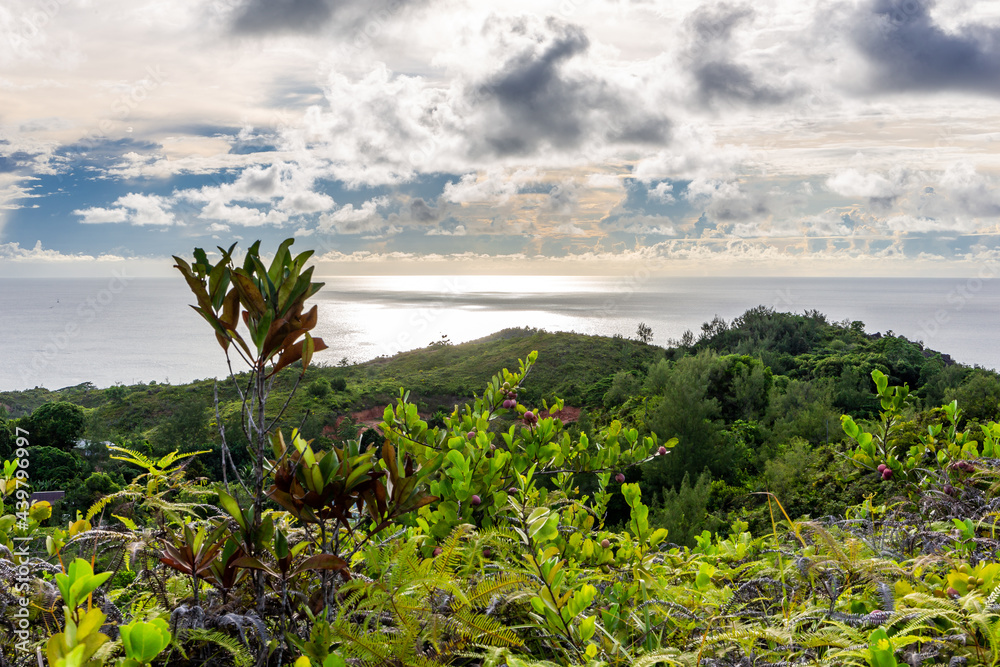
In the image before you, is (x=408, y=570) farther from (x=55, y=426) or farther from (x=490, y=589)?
(x=55, y=426)

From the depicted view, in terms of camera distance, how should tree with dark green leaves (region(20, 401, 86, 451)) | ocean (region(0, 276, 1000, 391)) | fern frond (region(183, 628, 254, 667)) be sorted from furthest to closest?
ocean (region(0, 276, 1000, 391)), tree with dark green leaves (region(20, 401, 86, 451)), fern frond (region(183, 628, 254, 667))

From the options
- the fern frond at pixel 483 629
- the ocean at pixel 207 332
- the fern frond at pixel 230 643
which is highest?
the fern frond at pixel 230 643

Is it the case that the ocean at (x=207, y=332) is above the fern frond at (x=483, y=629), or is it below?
below

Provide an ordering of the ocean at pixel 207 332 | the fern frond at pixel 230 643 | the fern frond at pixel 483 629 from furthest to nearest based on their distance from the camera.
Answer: the ocean at pixel 207 332 < the fern frond at pixel 483 629 < the fern frond at pixel 230 643

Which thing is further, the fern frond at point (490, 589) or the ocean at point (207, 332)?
A: the ocean at point (207, 332)

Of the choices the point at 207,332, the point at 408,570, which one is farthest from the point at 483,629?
the point at 207,332

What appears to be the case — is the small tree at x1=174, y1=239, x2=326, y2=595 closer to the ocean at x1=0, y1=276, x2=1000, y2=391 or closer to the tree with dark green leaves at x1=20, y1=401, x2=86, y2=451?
the tree with dark green leaves at x1=20, y1=401, x2=86, y2=451

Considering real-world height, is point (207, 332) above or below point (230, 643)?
below

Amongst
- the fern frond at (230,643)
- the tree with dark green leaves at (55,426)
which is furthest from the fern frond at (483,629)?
the tree with dark green leaves at (55,426)

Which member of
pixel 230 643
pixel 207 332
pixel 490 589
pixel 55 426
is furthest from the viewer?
pixel 207 332

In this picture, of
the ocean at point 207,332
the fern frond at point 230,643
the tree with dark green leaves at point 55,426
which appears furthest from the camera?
the ocean at point 207,332

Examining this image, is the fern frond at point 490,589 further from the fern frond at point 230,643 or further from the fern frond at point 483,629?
the fern frond at point 230,643

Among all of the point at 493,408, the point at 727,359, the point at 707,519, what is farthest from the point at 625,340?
the point at 493,408

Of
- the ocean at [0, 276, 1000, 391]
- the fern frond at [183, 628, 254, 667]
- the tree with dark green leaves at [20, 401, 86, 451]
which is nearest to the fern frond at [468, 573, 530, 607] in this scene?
the fern frond at [183, 628, 254, 667]
